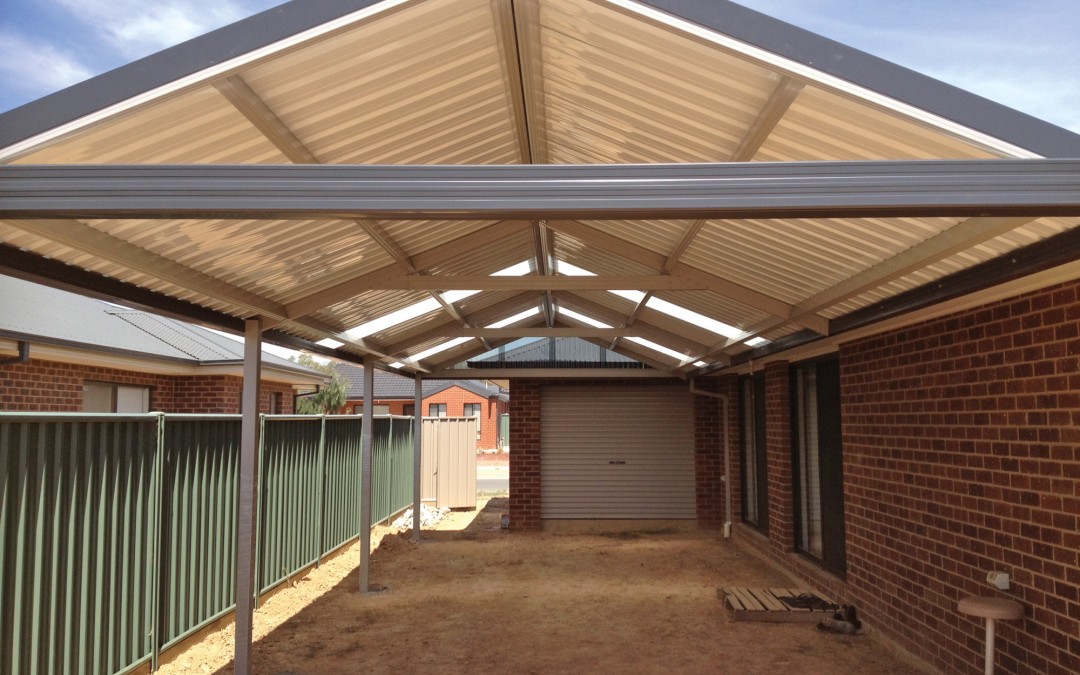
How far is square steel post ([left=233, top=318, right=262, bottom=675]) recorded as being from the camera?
6.05m

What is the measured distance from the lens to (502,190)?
2812 mm

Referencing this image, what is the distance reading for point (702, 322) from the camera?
9.64m

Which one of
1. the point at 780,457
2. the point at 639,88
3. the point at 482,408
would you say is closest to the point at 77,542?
the point at 639,88

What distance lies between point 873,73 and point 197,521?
6.15m

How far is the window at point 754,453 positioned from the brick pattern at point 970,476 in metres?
4.06

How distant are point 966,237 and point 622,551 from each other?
9.52 m

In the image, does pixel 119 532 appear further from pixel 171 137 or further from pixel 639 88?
pixel 639 88

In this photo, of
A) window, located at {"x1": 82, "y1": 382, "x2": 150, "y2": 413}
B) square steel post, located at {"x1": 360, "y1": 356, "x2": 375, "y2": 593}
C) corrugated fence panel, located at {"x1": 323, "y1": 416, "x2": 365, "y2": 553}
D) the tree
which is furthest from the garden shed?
the tree

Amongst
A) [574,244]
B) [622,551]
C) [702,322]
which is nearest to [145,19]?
[574,244]

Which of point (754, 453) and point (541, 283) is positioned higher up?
point (541, 283)

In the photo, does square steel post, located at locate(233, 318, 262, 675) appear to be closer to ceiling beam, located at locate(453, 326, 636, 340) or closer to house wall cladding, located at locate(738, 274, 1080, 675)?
ceiling beam, located at locate(453, 326, 636, 340)

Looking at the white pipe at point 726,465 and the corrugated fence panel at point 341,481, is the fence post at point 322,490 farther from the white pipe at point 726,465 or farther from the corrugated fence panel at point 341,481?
the white pipe at point 726,465

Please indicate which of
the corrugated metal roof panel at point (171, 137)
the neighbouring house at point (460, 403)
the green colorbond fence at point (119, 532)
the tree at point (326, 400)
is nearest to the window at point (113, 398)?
the green colorbond fence at point (119, 532)

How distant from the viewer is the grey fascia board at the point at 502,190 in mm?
2734
